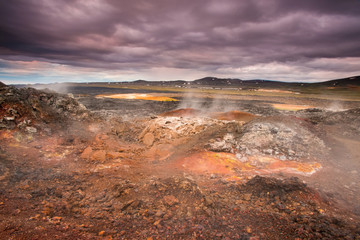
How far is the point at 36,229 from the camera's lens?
411 cm

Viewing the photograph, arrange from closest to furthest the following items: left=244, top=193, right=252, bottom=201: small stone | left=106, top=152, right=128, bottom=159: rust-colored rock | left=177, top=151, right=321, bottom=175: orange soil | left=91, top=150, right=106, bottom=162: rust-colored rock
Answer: left=244, top=193, right=252, bottom=201: small stone → left=177, top=151, right=321, bottom=175: orange soil → left=91, top=150, right=106, bottom=162: rust-colored rock → left=106, top=152, right=128, bottom=159: rust-colored rock

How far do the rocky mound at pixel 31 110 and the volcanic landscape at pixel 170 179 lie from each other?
78 millimetres

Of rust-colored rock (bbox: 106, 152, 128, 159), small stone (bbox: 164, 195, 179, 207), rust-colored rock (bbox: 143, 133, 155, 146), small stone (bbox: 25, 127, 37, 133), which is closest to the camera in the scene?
small stone (bbox: 164, 195, 179, 207)

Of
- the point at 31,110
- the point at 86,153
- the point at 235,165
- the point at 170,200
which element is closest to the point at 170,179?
the point at 170,200

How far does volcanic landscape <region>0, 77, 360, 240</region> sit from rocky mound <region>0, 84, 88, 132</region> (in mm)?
78

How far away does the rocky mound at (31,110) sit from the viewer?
11266mm

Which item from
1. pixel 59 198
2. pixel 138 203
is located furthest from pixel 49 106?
pixel 138 203

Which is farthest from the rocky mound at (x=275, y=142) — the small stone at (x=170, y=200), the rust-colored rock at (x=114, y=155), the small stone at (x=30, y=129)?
the small stone at (x=30, y=129)

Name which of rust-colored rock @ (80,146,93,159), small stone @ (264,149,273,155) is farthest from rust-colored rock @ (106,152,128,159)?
small stone @ (264,149,273,155)

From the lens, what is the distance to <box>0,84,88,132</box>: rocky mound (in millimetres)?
11266

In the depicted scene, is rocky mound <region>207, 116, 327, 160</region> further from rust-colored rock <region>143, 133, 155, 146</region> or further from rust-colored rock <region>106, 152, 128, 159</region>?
rust-colored rock <region>106, 152, 128, 159</region>

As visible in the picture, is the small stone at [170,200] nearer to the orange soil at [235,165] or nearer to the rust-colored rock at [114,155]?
the orange soil at [235,165]

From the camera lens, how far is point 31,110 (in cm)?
1267

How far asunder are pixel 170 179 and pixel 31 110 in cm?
1120
